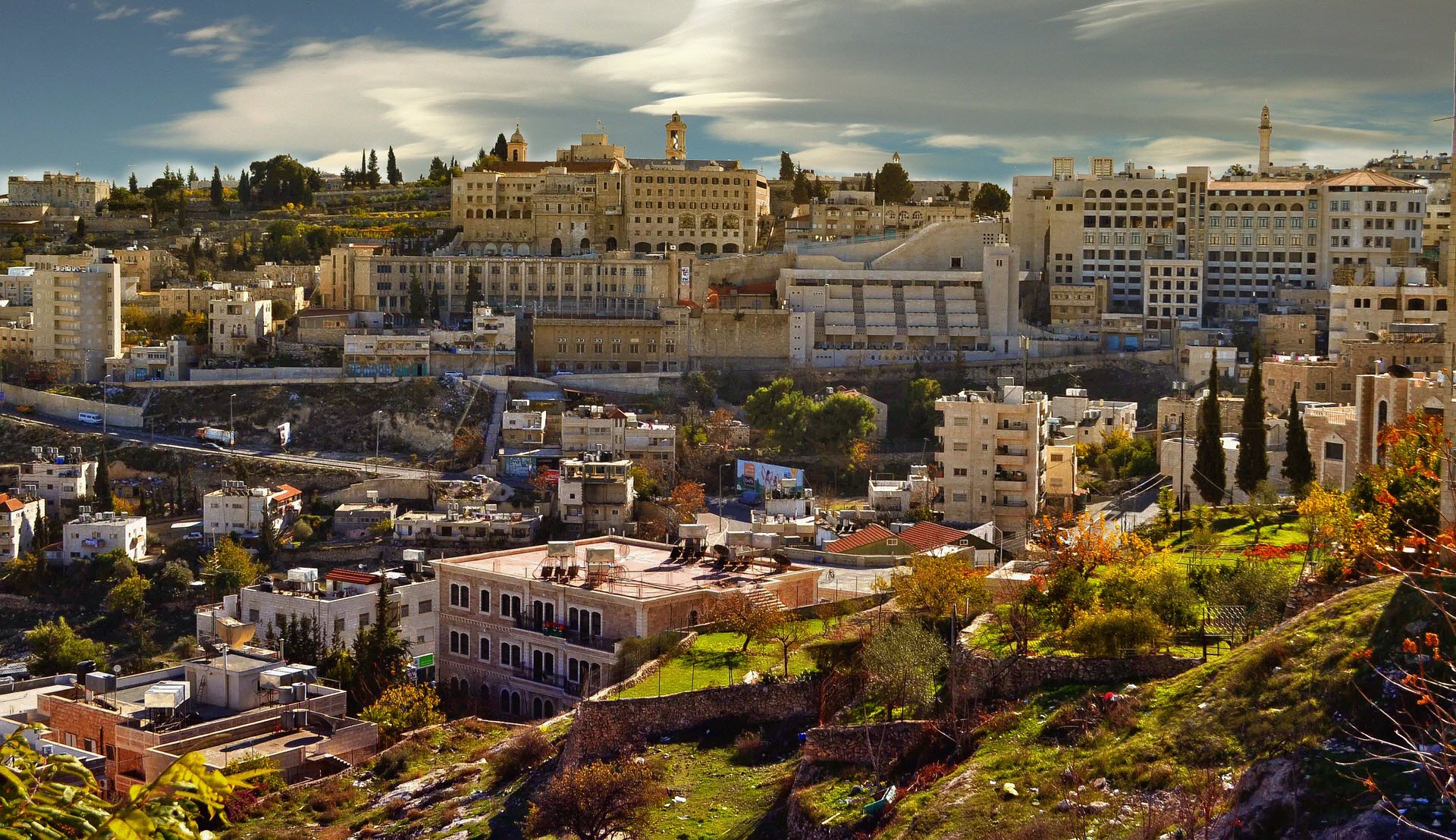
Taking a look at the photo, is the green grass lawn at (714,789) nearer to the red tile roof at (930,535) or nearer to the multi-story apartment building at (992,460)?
the red tile roof at (930,535)

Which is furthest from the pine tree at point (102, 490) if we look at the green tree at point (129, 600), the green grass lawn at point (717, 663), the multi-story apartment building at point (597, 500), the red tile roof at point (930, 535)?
the green grass lawn at point (717, 663)

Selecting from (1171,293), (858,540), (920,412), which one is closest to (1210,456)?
(858,540)

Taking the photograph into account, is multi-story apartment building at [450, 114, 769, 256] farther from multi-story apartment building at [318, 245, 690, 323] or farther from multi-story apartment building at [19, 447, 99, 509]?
multi-story apartment building at [19, 447, 99, 509]

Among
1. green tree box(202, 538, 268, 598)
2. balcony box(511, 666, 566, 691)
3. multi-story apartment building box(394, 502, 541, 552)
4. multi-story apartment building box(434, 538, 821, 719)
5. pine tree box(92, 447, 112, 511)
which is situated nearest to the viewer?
multi-story apartment building box(434, 538, 821, 719)

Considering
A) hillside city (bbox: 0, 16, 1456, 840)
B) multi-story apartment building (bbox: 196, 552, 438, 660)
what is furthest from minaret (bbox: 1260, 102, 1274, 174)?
multi-story apartment building (bbox: 196, 552, 438, 660)

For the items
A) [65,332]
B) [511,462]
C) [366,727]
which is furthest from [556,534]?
[65,332]

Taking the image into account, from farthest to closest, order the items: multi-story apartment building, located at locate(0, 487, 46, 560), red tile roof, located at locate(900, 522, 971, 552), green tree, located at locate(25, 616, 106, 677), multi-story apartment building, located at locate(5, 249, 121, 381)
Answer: multi-story apartment building, located at locate(5, 249, 121, 381)
multi-story apartment building, located at locate(0, 487, 46, 560)
green tree, located at locate(25, 616, 106, 677)
red tile roof, located at locate(900, 522, 971, 552)

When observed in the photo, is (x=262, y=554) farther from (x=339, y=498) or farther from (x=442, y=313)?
(x=442, y=313)

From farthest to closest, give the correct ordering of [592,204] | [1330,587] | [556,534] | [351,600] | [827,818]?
[592,204] < [556,534] < [351,600] < [1330,587] < [827,818]
